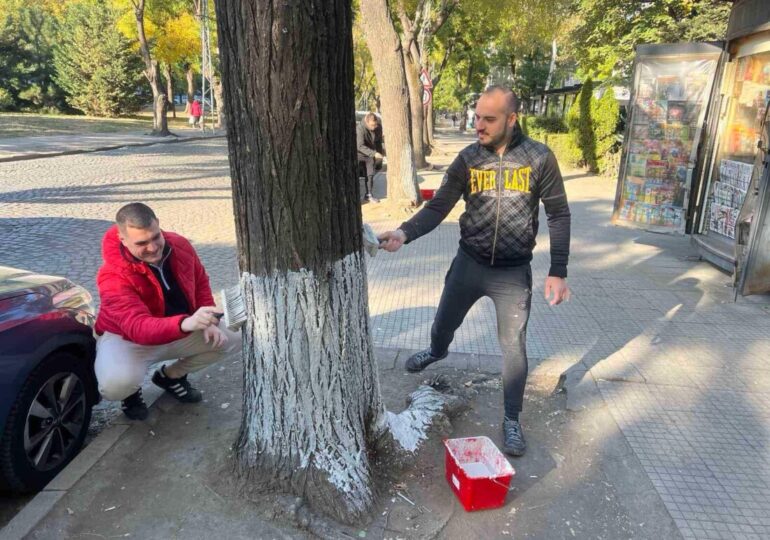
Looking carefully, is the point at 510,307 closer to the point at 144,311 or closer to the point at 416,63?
the point at 144,311

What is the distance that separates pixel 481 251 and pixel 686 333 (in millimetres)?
2733

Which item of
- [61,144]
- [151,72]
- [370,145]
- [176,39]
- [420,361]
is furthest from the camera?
[176,39]

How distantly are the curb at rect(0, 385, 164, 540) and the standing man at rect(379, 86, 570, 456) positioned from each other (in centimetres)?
179

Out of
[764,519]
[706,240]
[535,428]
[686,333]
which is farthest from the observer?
[706,240]

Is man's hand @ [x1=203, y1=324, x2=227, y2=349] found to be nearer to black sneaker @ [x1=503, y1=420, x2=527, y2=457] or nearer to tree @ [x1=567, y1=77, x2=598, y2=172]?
black sneaker @ [x1=503, y1=420, x2=527, y2=457]

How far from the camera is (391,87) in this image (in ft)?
32.0

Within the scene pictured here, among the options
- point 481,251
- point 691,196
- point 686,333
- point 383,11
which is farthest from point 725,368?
point 383,11

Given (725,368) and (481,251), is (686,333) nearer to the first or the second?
(725,368)

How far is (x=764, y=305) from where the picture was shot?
555 centimetres

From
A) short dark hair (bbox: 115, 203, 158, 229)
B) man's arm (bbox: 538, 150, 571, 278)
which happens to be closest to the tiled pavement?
man's arm (bbox: 538, 150, 571, 278)

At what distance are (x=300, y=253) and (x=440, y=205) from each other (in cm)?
119

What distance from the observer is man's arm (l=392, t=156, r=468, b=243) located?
319 centimetres

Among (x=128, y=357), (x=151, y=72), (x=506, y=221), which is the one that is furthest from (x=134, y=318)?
(x=151, y=72)

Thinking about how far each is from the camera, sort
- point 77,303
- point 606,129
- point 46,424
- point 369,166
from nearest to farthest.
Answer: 1. point 46,424
2. point 77,303
3. point 369,166
4. point 606,129
